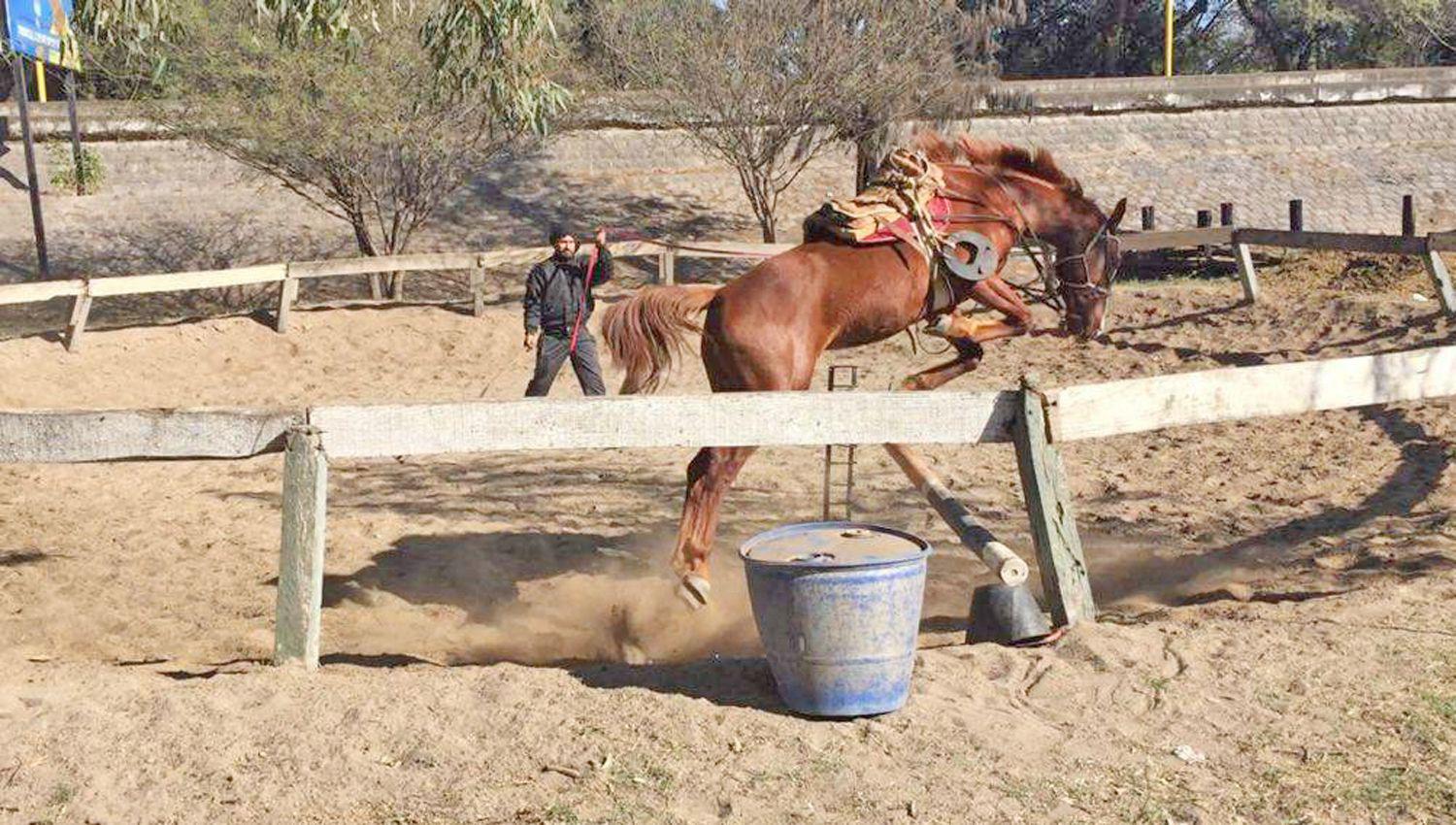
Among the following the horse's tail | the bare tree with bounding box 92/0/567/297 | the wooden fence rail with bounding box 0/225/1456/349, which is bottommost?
the wooden fence rail with bounding box 0/225/1456/349

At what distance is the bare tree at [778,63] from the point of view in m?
19.3

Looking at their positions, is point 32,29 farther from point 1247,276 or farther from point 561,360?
point 1247,276

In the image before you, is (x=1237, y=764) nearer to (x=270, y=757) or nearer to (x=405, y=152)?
(x=270, y=757)

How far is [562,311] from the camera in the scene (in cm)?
1172

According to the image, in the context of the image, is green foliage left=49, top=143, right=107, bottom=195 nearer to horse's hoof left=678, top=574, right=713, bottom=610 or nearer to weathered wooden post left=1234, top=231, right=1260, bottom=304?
weathered wooden post left=1234, top=231, right=1260, bottom=304

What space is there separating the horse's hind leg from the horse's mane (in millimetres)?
2961

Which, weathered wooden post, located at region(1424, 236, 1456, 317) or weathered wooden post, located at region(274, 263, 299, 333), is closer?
weathered wooden post, located at region(1424, 236, 1456, 317)

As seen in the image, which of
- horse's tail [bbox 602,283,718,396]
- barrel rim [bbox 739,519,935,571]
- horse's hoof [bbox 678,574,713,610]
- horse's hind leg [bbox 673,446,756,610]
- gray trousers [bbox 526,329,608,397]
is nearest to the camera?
barrel rim [bbox 739,519,935,571]

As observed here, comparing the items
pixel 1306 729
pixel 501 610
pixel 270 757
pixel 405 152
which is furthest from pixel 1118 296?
pixel 270 757

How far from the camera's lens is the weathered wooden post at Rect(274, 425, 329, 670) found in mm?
5113

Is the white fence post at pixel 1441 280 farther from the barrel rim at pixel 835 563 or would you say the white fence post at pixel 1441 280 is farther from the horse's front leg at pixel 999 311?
the barrel rim at pixel 835 563

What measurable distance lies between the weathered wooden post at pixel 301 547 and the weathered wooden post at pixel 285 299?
1146 centimetres

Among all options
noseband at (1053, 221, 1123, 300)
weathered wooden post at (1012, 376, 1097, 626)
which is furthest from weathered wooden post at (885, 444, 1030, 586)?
noseband at (1053, 221, 1123, 300)

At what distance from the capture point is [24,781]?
4.27 metres
